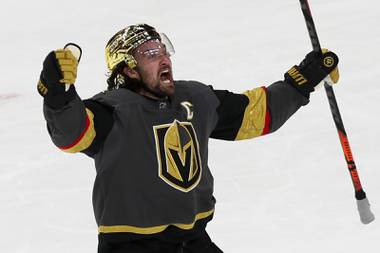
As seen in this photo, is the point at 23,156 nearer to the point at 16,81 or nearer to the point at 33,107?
the point at 33,107

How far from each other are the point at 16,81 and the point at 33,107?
3.21 feet

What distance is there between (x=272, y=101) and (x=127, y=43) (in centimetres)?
64

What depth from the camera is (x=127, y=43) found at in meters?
3.17

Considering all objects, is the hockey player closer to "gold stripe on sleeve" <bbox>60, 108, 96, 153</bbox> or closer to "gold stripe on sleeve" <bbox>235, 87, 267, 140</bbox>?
"gold stripe on sleeve" <bbox>60, 108, 96, 153</bbox>

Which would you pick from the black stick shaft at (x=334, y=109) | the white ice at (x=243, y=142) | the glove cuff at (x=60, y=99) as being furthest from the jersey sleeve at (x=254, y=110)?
the white ice at (x=243, y=142)

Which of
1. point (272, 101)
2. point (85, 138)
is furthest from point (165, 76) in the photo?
point (272, 101)

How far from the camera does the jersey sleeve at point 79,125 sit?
9.07 ft

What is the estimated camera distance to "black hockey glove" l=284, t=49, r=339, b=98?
3.47 metres

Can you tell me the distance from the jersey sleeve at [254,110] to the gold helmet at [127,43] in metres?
0.34

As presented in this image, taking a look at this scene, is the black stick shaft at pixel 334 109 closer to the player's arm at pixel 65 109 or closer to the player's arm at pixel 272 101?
the player's arm at pixel 272 101

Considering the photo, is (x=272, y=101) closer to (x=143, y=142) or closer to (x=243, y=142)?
(x=143, y=142)

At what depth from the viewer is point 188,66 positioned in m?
7.75

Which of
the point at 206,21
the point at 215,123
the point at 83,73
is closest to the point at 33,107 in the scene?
the point at 83,73

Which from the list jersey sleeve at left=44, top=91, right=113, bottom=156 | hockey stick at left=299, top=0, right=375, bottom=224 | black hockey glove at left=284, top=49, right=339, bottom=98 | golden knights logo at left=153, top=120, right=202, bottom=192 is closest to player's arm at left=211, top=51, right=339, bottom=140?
black hockey glove at left=284, top=49, right=339, bottom=98
